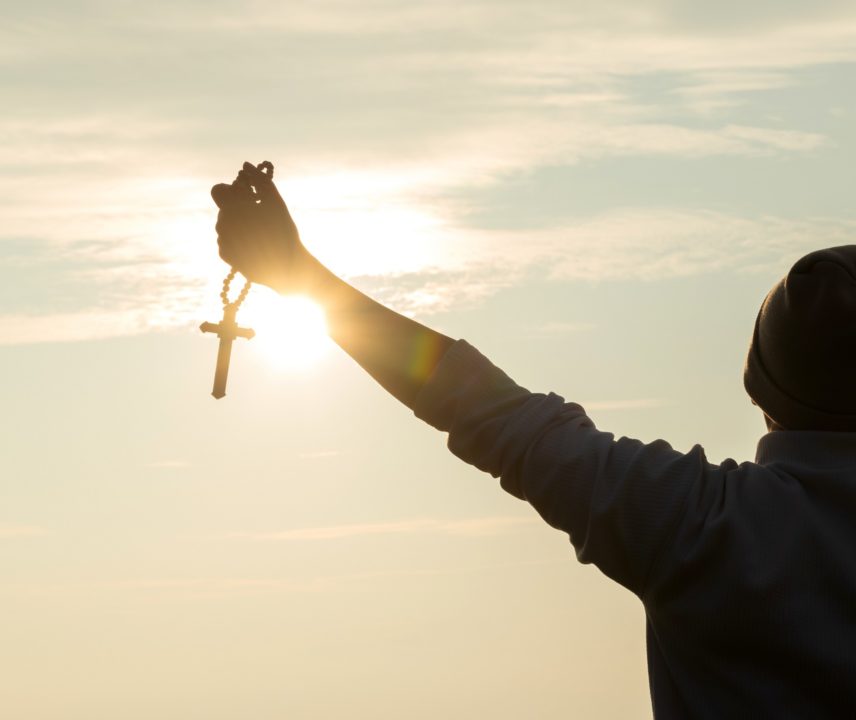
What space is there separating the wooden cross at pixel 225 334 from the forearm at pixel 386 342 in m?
2.01

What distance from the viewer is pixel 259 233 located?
410 cm

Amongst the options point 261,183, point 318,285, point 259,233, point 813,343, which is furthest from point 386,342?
point 813,343

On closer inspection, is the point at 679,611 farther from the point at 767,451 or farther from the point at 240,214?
the point at 240,214

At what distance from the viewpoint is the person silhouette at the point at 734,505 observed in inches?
124

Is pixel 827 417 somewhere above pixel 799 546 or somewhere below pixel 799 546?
above

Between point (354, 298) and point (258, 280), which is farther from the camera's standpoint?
point (258, 280)

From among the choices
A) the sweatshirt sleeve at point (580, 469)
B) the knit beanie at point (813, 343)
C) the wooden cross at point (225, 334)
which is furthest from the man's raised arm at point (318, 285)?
the wooden cross at point (225, 334)

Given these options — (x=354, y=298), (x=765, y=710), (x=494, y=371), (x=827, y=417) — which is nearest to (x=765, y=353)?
(x=827, y=417)

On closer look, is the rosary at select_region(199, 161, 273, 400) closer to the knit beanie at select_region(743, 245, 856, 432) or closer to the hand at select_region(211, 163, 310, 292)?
the hand at select_region(211, 163, 310, 292)

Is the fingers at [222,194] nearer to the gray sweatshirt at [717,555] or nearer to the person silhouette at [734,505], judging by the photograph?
the person silhouette at [734,505]

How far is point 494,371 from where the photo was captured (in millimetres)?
3561

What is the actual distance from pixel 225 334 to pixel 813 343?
375 centimetres

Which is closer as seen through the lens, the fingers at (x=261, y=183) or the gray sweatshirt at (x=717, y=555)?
the gray sweatshirt at (x=717, y=555)

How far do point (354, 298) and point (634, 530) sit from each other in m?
1.23
